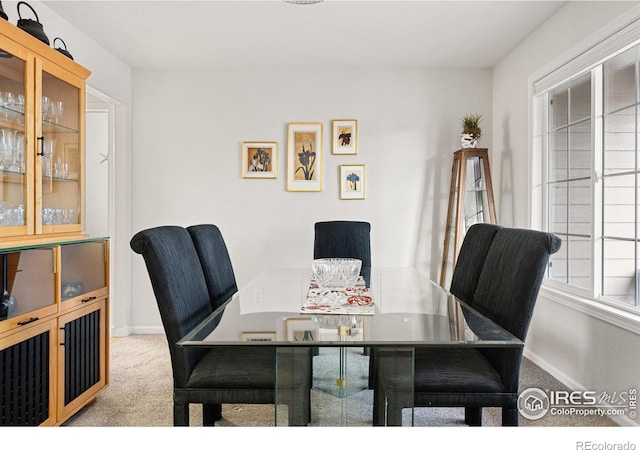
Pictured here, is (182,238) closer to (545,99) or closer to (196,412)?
(196,412)

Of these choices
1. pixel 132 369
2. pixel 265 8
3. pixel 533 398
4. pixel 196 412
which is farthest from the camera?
pixel 132 369

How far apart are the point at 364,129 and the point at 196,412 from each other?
2.79 metres

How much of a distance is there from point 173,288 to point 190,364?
0.31 meters

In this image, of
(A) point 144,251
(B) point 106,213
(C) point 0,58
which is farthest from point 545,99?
(B) point 106,213

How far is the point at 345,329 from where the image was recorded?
1.47 m

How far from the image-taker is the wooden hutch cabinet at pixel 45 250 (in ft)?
6.47

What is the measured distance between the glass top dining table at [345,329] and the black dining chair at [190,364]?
12 cm

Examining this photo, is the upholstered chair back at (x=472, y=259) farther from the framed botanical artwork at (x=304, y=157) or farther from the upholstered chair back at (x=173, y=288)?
the framed botanical artwork at (x=304, y=157)

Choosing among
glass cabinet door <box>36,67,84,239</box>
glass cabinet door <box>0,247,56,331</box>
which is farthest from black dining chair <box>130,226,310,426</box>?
glass cabinet door <box>36,67,84,239</box>

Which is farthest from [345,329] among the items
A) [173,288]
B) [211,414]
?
[211,414]

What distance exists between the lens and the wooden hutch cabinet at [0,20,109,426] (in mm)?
1972

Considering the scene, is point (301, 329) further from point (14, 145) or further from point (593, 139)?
point (593, 139)

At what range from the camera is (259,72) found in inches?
167

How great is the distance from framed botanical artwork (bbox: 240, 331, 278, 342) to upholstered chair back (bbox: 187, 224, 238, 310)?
88 centimetres
